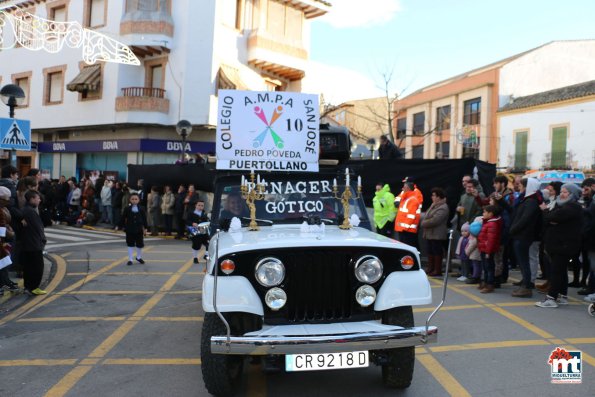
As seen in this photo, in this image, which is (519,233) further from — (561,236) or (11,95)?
(11,95)

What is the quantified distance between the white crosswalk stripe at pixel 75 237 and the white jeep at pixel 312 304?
10579 millimetres

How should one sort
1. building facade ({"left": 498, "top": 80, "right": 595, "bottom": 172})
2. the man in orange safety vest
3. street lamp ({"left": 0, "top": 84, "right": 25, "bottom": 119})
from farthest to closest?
building facade ({"left": 498, "top": 80, "right": 595, "bottom": 172}), street lamp ({"left": 0, "top": 84, "right": 25, "bottom": 119}), the man in orange safety vest

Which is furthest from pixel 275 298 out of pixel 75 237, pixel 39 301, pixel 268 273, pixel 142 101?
pixel 142 101

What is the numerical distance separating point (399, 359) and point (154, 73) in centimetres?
2368

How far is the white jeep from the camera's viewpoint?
3.60 metres

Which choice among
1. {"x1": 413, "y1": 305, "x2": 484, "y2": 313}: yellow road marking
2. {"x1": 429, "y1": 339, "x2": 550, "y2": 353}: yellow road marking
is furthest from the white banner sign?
{"x1": 413, "y1": 305, "x2": 484, "y2": 313}: yellow road marking

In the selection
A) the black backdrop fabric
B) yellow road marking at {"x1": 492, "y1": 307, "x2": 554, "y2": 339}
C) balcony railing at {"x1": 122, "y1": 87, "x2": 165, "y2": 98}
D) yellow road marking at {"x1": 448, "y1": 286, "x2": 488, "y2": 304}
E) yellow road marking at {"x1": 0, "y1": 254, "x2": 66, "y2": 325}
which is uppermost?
balcony railing at {"x1": 122, "y1": 87, "x2": 165, "y2": 98}

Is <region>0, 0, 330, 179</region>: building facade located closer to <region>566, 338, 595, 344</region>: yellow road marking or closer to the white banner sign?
the white banner sign

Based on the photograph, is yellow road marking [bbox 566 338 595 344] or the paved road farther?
yellow road marking [bbox 566 338 595 344]

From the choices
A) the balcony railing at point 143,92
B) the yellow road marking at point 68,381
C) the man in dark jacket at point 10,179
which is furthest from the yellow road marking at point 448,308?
the balcony railing at point 143,92

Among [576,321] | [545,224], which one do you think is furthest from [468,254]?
[576,321]

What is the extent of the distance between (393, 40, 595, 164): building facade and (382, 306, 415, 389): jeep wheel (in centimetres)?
3085

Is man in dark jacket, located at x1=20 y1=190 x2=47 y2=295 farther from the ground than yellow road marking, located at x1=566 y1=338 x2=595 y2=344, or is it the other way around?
man in dark jacket, located at x1=20 y1=190 x2=47 y2=295

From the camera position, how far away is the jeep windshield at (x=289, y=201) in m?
5.52
